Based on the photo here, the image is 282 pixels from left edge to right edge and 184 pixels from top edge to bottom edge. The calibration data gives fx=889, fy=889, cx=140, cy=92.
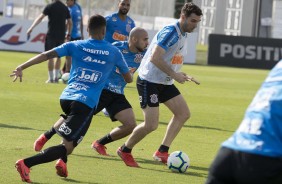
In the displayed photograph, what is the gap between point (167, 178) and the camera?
32.3 ft

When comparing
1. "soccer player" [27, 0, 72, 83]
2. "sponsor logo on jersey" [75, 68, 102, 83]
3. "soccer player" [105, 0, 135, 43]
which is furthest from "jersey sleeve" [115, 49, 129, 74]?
"soccer player" [27, 0, 72, 83]

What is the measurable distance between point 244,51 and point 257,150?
31.9 m

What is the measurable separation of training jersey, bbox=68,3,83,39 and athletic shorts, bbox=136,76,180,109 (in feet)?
42.9

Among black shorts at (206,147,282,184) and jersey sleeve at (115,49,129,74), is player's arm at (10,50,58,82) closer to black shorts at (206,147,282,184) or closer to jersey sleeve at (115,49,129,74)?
jersey sleeve at (115,49,129,74)

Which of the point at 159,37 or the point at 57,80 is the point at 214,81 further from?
the point at 159,37

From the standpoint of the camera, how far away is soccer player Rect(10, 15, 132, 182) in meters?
9.08

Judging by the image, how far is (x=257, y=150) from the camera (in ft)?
16.3

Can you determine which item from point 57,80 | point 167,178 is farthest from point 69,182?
point 57,80

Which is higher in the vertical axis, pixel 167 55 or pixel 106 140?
pixel 167 55

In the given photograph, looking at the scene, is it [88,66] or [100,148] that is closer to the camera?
[88,66]

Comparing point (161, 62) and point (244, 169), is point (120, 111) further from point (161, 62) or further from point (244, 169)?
point (244, 169)

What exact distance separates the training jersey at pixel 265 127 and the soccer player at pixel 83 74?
4.18 metres

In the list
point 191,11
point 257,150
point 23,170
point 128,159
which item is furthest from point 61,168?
point 257,150

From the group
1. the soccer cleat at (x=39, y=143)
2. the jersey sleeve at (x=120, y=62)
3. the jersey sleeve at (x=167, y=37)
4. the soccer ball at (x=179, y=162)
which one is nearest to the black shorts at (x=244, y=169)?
the jersey sleeve at (x=120, y=62)
